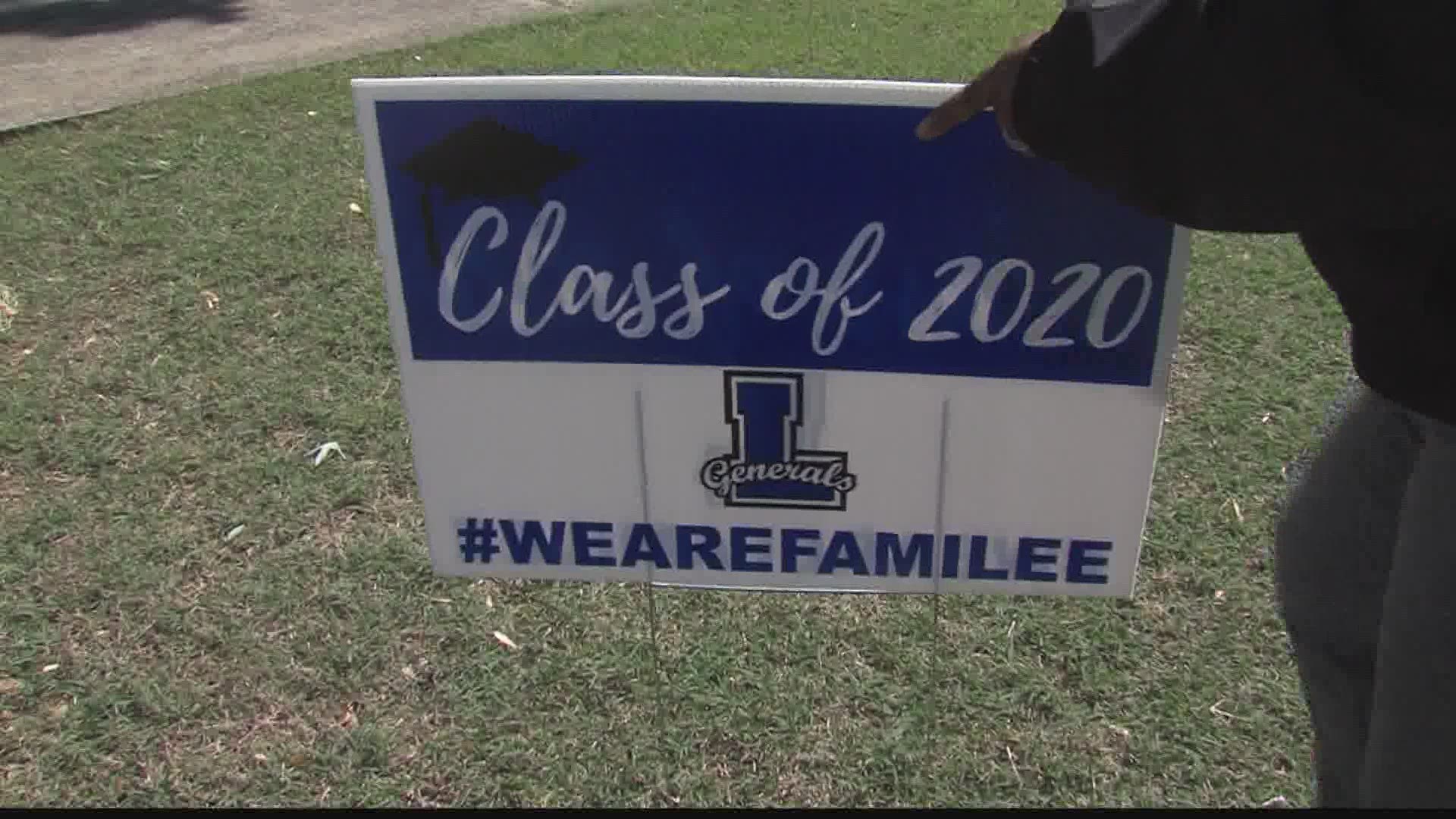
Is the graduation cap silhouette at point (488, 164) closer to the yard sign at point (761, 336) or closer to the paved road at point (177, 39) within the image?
the yard sign at point (761, 336)

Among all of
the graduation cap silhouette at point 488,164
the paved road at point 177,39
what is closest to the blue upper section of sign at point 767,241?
the graduation cap silhouette at point 488,164

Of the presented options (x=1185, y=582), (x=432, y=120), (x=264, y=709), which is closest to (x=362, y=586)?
(x=264, y=709)

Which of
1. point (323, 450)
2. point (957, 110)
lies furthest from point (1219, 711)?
point (323, 450)

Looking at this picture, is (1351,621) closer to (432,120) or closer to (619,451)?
(619,451)

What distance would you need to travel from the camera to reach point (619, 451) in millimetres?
1997

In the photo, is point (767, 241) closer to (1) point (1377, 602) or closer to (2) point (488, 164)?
(2) point (488, 164)

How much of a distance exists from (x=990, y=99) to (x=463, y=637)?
1.78 metres

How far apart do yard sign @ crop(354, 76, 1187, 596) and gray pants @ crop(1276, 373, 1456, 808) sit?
0.32 meters

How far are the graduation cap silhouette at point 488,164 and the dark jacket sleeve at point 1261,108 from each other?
76 centimetres

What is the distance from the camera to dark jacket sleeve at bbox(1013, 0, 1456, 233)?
3.41 ft

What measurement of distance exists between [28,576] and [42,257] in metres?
2.01

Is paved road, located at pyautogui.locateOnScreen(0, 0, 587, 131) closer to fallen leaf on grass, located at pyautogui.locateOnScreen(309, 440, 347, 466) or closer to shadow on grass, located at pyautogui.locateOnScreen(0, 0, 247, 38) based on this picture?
shadow on grass, located at pyautogui.locateOnScreen(0, 0, 247, 38)

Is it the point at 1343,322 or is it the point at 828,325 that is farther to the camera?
the point at 1343,322

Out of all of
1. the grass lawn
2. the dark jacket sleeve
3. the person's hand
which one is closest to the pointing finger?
the person's hand
